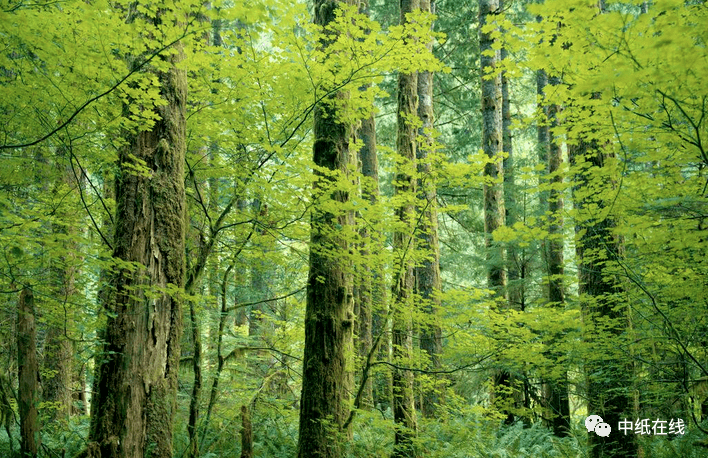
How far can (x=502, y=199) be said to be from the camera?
11.4 m

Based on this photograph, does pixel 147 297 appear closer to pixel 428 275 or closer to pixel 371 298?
pixel 371 298

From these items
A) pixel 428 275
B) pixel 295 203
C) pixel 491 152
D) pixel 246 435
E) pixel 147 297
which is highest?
pixel 491 152

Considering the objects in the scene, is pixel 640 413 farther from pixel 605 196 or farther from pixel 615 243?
pixel 605 196

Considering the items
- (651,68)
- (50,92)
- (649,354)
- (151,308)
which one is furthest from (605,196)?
(50,92)

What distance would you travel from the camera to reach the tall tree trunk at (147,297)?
12.6ft

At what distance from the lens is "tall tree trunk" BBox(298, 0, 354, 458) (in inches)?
186

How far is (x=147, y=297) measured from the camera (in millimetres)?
4066

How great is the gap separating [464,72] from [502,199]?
4.72 metres

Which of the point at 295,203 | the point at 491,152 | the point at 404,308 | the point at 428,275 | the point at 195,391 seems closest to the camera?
the point at 195,391

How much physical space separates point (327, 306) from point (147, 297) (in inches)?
66.7

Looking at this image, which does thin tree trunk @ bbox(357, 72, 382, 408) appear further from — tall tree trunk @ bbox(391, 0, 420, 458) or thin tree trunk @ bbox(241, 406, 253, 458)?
thin tree trunk @ bbox(241, 406, 253, 458)

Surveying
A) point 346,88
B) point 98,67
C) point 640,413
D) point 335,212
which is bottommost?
point 640,413

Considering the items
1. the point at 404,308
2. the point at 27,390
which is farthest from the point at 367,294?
the point at 27,390

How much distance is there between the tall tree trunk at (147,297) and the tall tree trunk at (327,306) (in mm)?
1286
